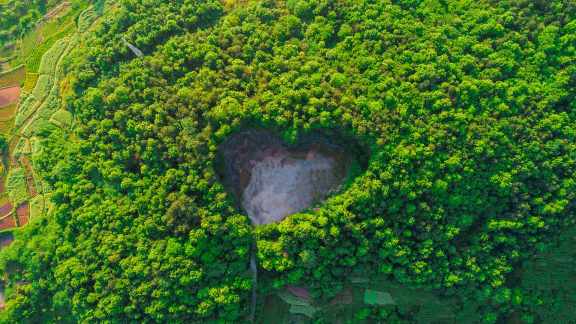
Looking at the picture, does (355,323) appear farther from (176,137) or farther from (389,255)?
(176,137)

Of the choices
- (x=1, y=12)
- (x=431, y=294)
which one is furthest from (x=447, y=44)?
(x=1, y=12)

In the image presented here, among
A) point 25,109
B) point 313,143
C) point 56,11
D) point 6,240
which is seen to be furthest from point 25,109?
point 313,143

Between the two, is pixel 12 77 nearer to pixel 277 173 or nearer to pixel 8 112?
pixel 8 112

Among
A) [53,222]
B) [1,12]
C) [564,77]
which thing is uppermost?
[1,12]

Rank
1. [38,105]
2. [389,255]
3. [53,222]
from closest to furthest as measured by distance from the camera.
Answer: [389,255], [53,222], [38,105]

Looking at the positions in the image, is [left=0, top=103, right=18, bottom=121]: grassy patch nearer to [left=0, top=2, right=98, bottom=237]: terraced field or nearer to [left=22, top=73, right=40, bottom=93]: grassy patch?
[left=0, top=2, right=98, bottom=237]: terraced field

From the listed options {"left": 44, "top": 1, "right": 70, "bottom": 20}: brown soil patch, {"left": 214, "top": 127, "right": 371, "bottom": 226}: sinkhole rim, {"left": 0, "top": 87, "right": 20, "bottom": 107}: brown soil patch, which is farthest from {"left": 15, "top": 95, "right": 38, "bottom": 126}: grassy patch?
{"left": 214, "top": 127, "right": 371, "bottom": 226}: sinkhole rim

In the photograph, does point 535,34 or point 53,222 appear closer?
point 535,34
